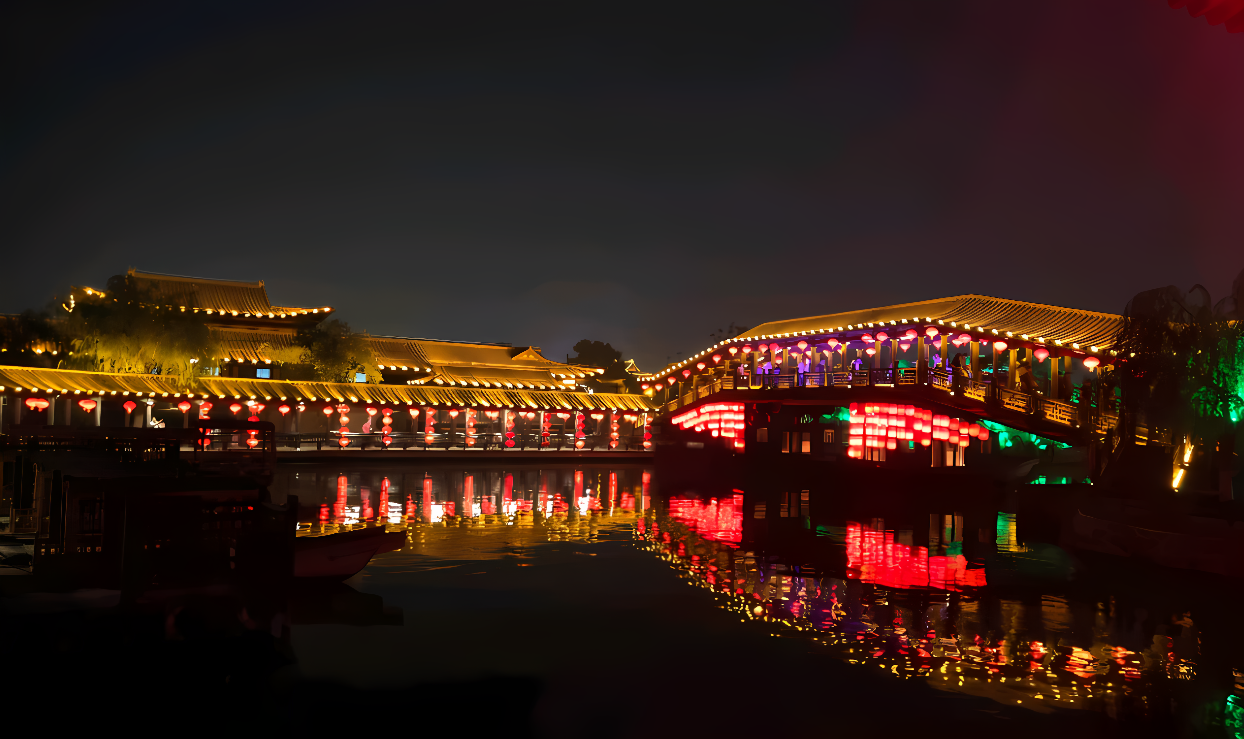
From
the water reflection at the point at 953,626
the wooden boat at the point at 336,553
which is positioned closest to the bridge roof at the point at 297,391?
the water reflection at the point at 953,626

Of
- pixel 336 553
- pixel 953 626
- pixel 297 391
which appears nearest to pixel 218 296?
pixel 297 391

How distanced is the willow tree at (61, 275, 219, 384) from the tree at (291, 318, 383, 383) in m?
5.56

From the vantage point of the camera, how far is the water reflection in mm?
9562

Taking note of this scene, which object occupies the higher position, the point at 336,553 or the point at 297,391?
the point at 297,391

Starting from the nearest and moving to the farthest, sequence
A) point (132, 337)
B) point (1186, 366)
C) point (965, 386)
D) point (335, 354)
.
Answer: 1. point (1186, 366)
2. point (965, 386)
3. point (132, 337)
4. point (335, 354)

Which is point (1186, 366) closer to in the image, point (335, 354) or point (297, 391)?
point (297, 391)

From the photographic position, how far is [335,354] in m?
46.8

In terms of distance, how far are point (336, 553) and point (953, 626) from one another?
9.36 meters

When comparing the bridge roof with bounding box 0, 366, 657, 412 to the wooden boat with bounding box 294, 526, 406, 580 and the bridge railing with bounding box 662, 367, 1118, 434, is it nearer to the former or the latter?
the bridge railing with bounding box 662, 367, 1118, 434

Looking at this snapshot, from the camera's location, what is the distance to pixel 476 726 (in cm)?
845

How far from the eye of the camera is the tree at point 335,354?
45875 mm

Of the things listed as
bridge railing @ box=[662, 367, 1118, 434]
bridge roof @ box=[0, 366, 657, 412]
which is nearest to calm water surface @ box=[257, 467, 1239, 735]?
bridge railing @ box=[662, 367, 1118, 434]

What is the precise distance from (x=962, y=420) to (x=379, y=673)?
69.9 feet

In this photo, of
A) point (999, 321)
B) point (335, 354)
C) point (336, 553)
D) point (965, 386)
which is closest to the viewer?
point (336, 553)
